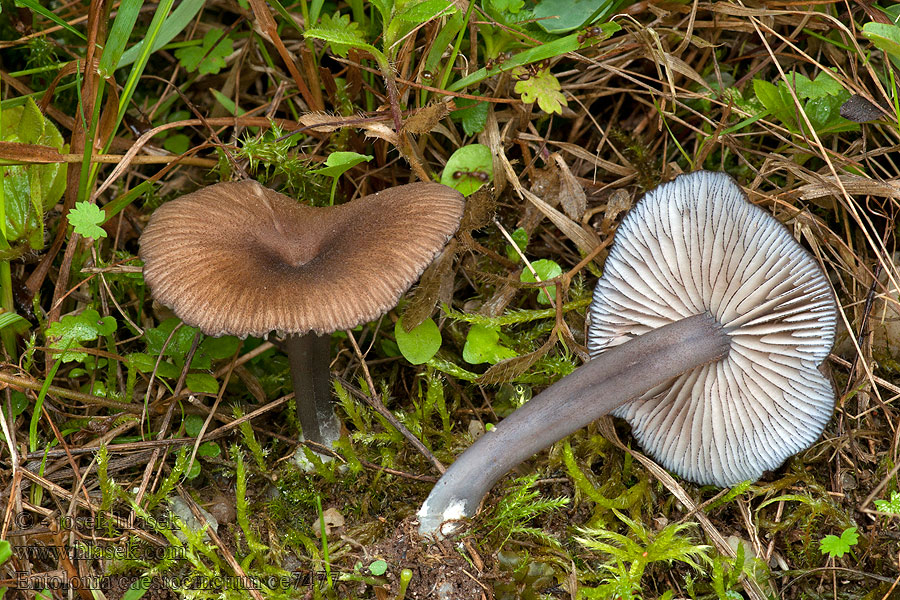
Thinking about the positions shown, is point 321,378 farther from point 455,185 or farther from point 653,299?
point 653,299

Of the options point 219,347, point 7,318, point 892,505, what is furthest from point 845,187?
point 7,318

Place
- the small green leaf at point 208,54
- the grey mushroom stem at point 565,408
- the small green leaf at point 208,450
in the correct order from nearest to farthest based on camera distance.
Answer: the grey mushroom stem at point 565,408, the small green leaf at point 208,450, the small green leaf at point 208,54

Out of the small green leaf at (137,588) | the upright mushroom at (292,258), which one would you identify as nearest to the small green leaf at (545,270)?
the upright mushroom at (292,258)

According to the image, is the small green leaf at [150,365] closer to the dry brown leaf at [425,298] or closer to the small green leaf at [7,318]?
the small green leaf at [7,318]

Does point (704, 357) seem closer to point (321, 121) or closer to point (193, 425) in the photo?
point (321, 121)

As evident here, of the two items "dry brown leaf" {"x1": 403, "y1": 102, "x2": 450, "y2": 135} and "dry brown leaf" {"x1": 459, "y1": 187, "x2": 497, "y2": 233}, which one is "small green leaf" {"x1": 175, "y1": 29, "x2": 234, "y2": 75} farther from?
"dry brown leaf" {"x1": 459, "y1": 187, "x2": 497, "y2": 233}

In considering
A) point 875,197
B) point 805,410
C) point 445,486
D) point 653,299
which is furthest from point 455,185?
point 875,197
